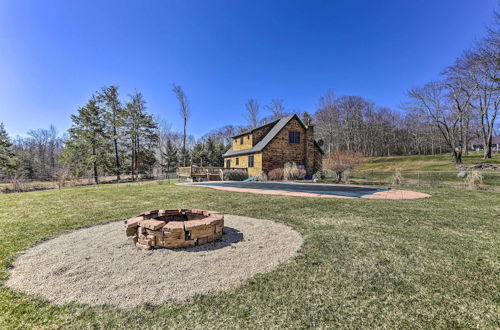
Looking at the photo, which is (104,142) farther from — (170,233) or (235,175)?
(170,233)

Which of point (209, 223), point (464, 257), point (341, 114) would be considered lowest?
point (464, 257)

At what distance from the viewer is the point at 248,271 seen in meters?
2.76

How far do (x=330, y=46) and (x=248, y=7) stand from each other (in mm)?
8326

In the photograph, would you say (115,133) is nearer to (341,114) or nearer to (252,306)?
(252,306)

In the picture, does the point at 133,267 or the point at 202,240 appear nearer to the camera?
the point at 133,267

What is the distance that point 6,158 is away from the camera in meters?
20.2

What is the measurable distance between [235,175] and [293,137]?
673 cm

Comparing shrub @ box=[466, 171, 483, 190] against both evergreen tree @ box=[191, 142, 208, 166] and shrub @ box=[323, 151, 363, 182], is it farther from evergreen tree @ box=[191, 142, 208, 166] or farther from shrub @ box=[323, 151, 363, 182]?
evergreen tree @ box=[191, 142, 208, 166]

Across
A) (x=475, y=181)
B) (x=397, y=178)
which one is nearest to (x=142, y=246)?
(x=397, y=178)

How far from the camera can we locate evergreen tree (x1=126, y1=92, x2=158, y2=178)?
2627 centimetres

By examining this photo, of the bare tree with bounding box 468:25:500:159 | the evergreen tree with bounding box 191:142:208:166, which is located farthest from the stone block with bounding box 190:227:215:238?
the evergreen tree with bounding box 191:142:208:166

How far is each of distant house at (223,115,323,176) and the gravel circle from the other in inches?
581

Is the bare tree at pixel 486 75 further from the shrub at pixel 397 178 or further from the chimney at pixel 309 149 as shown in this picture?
the chimney at pixel 309 149

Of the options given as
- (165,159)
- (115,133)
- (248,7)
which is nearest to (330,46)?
→ (248,7)
